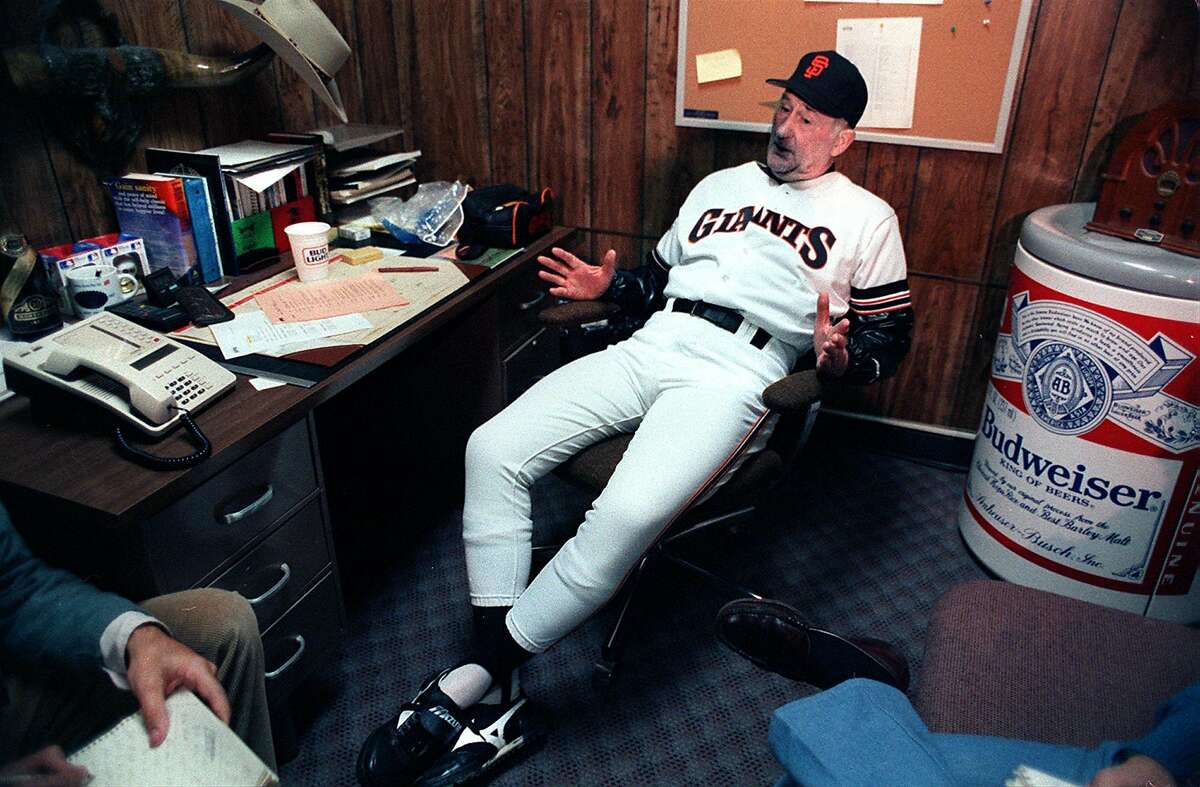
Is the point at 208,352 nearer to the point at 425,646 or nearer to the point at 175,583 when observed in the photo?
the point at 175,583

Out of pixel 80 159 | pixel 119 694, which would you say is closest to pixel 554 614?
pixel 119 694

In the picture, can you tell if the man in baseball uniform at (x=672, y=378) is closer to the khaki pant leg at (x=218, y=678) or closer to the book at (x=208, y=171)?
the khaki pant leg at (x=218, y=678)

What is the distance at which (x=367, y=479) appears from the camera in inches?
94.6

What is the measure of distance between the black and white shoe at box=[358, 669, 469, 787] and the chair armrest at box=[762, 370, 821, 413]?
81 centimetres

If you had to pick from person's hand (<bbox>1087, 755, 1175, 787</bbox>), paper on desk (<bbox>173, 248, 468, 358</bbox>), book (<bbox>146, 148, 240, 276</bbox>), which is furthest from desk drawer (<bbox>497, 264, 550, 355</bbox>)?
person's hand (<bbox>1087, 755, 1175, 787</bbox>)

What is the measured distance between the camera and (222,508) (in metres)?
1.29

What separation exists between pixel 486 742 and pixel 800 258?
3.79ft

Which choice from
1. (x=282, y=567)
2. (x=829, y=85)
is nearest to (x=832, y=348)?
(x=829, y=85)

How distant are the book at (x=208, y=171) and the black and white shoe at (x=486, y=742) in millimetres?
1158

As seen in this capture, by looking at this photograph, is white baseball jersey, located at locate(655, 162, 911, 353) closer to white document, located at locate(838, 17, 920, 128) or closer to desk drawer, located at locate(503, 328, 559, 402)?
white document, located at locate(838, 17, 920, 128)

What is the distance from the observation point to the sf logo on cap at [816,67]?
176cm

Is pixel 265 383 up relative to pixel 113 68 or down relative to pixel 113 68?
down

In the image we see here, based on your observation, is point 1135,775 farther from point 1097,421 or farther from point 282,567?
point 282,567

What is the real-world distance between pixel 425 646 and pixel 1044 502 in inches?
55.3
